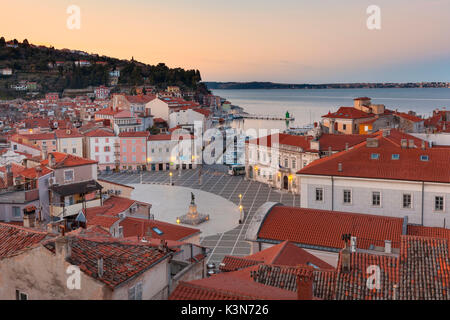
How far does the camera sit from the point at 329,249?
2223 centimetres

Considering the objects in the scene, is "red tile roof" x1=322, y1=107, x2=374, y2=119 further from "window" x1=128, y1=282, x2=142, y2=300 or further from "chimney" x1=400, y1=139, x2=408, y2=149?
"window" x1=128, y1=282, x2=142, y2=300

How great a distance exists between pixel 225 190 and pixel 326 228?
31.9m

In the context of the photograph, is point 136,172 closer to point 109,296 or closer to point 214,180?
point 214,180

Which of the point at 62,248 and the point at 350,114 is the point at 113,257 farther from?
the point at 350,114

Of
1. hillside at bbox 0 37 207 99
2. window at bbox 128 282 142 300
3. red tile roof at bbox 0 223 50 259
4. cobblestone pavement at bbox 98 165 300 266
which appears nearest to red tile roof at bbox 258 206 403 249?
cobblestone pavement at bbox 98 165 300 266

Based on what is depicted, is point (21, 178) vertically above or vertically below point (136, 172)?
above

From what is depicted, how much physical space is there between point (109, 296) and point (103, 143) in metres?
62.5

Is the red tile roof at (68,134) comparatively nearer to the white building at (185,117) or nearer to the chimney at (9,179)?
the white building at (185,117)

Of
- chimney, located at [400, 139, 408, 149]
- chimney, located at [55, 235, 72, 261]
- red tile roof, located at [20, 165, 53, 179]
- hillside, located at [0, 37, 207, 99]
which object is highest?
hillside, located at [0, 37, 207, 99]

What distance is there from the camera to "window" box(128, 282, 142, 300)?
10398mm

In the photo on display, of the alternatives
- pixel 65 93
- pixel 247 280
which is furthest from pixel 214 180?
pixel 65 93

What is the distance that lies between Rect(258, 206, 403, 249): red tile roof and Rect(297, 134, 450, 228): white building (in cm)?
547

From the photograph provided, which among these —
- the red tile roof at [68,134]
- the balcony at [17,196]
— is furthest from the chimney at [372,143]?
the red tile roof at [68,134]

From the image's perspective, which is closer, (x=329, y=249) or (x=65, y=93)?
(x=329, y=249)
